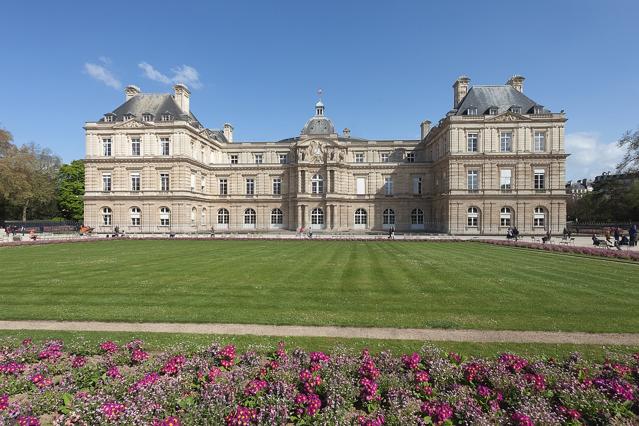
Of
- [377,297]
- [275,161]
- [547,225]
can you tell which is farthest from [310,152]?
[377,297]

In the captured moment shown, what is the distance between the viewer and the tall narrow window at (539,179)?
43.9 metres

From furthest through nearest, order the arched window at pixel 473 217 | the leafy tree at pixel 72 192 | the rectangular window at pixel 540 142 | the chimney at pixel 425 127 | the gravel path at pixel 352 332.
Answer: the leafy tree at pixel 72 192 → the chimney at pixel 425 127 → the arched window at pixel 473 217 → the rectangular window at pixel 540 142 → the gravel path at pixel 352 332

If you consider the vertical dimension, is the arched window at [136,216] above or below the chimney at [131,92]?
below

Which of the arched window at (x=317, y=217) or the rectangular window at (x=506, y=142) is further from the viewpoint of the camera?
the arched window at (x=317, y=217)

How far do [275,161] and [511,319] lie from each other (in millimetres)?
53462

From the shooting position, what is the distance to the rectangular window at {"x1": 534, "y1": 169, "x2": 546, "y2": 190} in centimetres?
4394

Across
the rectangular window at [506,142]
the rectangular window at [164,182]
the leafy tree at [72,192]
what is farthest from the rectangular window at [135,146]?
the rectangular window at [506,142]

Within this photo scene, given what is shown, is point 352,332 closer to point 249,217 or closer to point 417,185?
point 417,185

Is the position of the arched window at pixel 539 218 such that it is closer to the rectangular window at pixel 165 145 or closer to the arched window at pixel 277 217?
the arched window at pixel 277 217

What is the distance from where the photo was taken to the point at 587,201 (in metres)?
72.9

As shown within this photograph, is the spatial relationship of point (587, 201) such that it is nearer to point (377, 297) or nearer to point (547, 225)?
point (547, 225)

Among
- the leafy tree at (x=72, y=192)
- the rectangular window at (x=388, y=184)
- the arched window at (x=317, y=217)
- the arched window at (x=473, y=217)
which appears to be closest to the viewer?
the arched window at (x=473, y=217)

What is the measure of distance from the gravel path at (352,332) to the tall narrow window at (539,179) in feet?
141

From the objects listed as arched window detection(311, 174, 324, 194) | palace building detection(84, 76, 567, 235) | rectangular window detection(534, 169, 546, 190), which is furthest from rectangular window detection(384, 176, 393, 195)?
rectangular window detection(534, 169, 546, 190)
